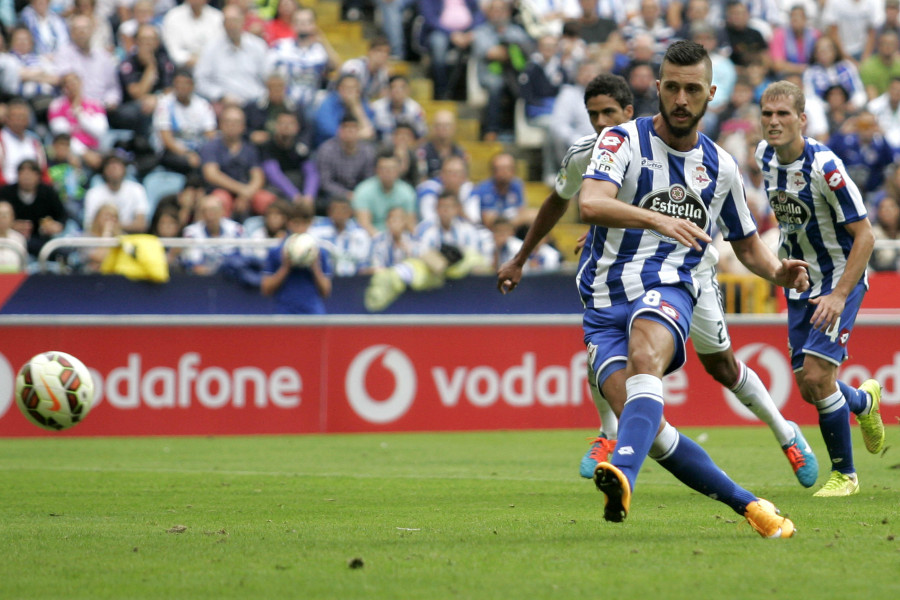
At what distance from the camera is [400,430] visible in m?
13.3

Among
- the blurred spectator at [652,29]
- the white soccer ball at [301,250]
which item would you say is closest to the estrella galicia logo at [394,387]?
the white soccer ball at [301,250]

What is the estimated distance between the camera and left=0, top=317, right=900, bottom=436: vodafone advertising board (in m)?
12.8

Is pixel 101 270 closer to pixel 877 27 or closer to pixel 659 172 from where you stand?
pixel 659 172

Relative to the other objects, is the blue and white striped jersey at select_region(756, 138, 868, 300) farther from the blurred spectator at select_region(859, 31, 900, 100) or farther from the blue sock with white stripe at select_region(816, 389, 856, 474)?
the blurred spectator at select_region(859, 31, 900, 100)

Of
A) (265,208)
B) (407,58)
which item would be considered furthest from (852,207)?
(407,58)

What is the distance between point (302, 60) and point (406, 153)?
1942mm

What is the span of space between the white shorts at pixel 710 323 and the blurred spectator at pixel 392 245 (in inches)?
311

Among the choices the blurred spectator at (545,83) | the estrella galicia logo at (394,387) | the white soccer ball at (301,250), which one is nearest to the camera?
the estrella galicia logo at (394,387)

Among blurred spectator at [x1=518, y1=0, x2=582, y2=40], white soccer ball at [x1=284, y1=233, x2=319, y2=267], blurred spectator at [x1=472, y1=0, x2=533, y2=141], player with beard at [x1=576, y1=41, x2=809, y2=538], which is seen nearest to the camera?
player with beard at [x1=576, y1=41, x2=809, y2=538]

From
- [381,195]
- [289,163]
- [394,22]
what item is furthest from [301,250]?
[394,22]

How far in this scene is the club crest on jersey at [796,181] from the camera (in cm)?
812

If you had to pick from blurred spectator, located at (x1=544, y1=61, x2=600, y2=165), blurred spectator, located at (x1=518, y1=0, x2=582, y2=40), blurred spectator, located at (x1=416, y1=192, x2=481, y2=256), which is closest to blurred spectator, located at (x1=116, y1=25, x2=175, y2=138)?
blurred spectator, located at (x1=416, y1=192, x2=481, y2=256)

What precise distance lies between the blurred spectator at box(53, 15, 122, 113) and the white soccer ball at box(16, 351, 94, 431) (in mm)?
7602

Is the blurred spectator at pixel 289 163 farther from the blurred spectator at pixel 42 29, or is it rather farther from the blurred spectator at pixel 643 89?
the blurred spectator at pixel 643 89
